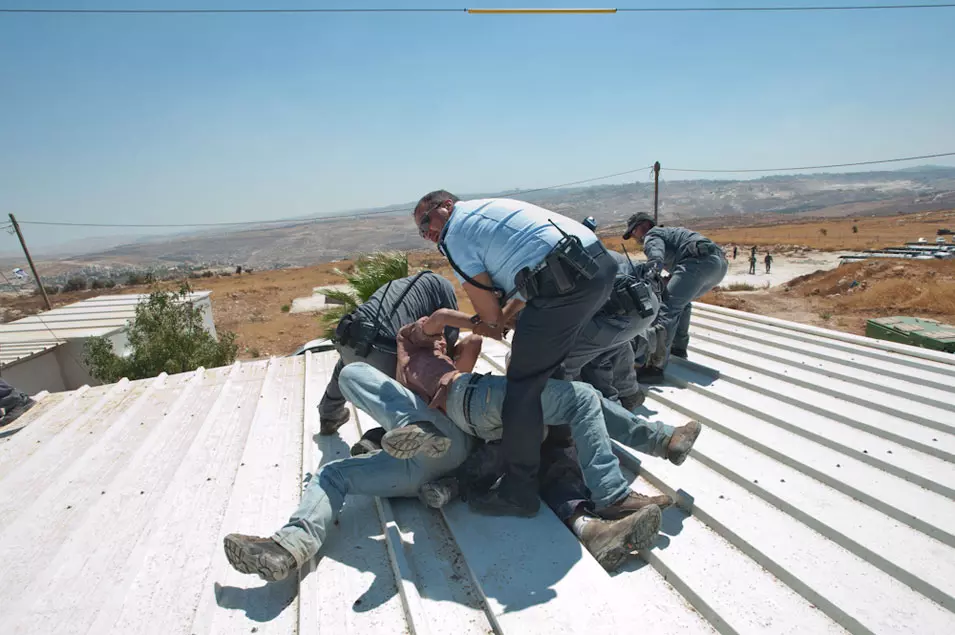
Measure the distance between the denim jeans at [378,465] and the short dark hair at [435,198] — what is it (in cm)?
96

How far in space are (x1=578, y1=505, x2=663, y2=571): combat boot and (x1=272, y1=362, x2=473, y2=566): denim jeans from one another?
0.80 m

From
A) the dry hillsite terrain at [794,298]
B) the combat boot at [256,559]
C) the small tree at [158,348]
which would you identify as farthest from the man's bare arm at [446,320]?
the dry hillsite terrain at [794,298]

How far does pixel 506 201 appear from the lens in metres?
2.60

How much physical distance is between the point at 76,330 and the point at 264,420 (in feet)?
28.6

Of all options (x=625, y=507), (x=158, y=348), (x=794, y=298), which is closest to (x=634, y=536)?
(x=625, y=507)

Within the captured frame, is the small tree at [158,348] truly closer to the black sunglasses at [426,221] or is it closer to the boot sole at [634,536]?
the black sunglasses at [426,221]

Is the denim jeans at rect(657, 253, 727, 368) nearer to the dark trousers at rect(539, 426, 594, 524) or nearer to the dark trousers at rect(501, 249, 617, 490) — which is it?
the dark trousers at rect(539, 426, 594, 524)

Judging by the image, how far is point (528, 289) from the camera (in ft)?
7.59

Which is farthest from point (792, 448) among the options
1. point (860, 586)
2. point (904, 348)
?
point (904, 348)

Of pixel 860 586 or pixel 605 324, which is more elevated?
pixel 605 324

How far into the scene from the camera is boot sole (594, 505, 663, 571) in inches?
78.1

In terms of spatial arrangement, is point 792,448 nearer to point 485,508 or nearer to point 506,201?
point 485,508

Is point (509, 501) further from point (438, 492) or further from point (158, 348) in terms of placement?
point (158, 348)

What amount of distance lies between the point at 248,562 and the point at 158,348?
311 inches
